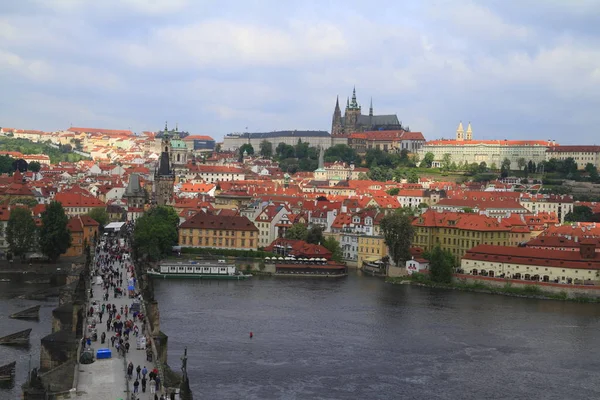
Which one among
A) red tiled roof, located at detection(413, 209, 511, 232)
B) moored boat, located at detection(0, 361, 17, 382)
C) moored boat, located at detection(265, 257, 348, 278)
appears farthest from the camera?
A: red tiled roof, located at detection(413, 209, 511, 232)

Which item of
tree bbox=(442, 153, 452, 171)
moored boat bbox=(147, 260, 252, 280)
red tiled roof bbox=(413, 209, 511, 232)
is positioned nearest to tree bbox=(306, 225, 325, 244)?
red tiled roof bbox=(413, 209, 511, 232)

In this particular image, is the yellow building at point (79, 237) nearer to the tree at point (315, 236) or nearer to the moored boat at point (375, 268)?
the tree at point (315, 236)

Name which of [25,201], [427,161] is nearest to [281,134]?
[427,161]

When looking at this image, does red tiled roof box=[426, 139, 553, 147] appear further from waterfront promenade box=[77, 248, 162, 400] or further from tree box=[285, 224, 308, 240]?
waterfront promenade box=[77, 248, 162, 400]

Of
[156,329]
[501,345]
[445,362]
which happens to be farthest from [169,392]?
[501,345]

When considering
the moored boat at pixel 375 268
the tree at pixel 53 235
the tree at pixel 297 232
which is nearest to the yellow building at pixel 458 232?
the moored boat at pixel 375 268

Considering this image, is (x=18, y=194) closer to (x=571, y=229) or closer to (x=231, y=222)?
(x=231, y=222)
